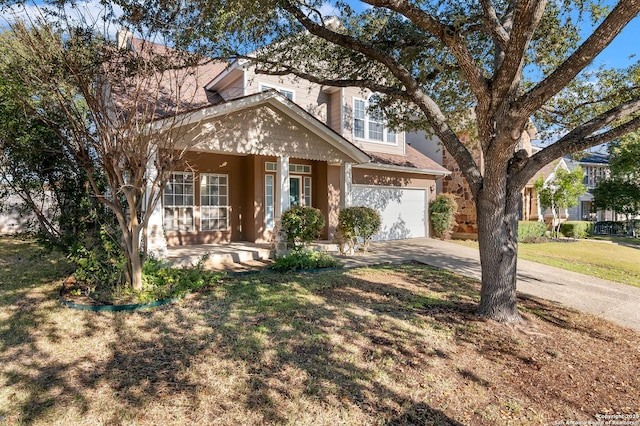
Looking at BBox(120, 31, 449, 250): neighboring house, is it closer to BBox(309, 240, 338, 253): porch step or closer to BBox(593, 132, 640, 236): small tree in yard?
BBox(309, 240, 338, 253): porch step

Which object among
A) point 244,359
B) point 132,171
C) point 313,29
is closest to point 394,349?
point 244,359

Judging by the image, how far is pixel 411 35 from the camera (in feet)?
25.9

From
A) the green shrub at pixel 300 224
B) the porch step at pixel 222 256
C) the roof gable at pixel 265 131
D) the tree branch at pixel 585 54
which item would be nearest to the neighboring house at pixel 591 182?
the roof gable at pixel 265 131

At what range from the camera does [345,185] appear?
12.4 m

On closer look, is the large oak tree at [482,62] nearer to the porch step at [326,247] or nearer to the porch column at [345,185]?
the porch column at [345,185]

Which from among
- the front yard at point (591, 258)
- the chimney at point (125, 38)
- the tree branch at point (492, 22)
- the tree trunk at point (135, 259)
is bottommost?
the front yard at point (591, 258)

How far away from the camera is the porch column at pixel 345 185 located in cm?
1234

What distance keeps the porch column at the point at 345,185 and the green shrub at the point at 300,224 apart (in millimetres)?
2394

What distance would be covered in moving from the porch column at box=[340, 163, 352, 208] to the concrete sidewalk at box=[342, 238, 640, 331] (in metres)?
1.94

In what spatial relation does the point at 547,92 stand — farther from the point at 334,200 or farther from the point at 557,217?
the point at 557,217

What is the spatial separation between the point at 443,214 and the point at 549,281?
24.6 ft

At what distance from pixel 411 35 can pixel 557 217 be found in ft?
62.5

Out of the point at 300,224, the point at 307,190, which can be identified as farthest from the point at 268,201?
the point at 300,224

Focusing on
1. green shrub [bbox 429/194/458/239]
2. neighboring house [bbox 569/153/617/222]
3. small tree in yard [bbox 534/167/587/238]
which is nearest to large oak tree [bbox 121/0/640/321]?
green shrub [bbox 429/194/458/239]
